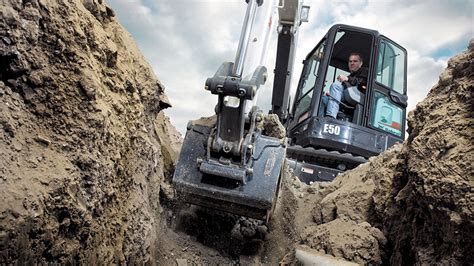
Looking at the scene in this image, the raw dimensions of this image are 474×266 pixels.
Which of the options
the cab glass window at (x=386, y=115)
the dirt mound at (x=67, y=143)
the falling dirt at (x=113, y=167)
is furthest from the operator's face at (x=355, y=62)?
the dirt mound at (x=67, y=143)

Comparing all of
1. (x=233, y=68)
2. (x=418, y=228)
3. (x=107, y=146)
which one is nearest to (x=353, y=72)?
(x=233, y=68)

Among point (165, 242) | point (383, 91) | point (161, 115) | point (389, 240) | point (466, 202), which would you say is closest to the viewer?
point (466, 202)

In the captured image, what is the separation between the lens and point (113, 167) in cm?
194

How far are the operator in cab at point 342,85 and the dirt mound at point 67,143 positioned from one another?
3585 millimetres

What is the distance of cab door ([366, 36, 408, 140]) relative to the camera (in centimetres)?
537

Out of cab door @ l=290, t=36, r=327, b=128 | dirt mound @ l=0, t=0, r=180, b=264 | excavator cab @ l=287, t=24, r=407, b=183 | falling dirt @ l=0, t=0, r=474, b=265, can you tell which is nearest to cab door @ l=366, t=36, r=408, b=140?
excavator cab @ l=287, t=24, r=407, b=183

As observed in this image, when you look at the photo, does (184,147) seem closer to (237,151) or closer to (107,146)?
(237,151)

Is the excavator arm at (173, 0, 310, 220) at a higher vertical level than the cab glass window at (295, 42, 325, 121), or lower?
lower

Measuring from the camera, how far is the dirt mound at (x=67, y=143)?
1337mm

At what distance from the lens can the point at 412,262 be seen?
2.00m

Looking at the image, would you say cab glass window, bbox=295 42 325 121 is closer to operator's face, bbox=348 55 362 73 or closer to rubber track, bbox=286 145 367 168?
operator's face, bbox=348 55 362 73

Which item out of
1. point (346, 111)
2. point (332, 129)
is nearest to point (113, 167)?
point (332, 129)

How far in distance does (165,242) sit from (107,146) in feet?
3.87

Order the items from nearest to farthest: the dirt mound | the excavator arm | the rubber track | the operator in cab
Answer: the dirt mound
the excavator arm
the rubber track
the operator in cab
